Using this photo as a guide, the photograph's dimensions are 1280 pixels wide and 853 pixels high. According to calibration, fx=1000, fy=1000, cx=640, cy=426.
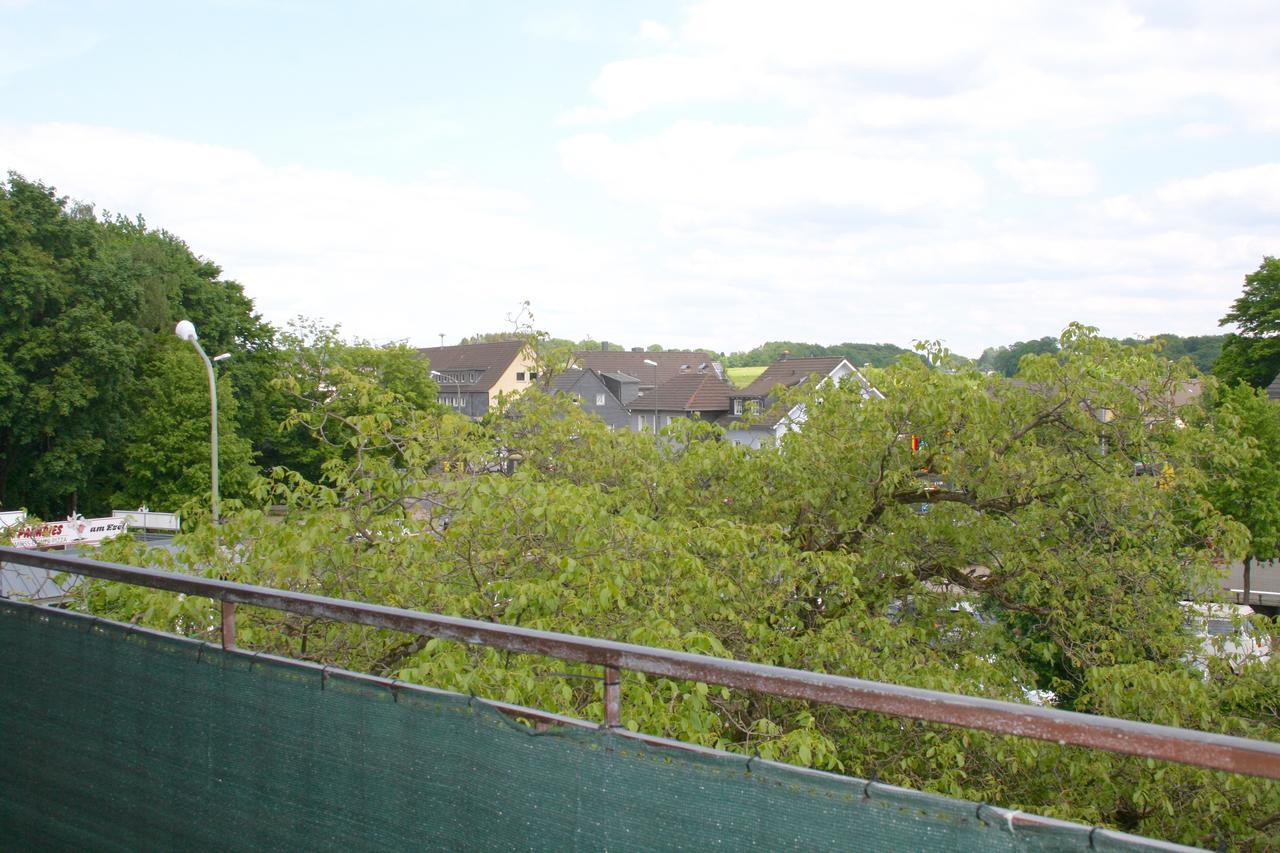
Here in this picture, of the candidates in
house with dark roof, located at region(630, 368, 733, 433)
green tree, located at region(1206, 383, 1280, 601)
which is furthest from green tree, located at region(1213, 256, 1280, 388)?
house with dark roof, located at region(630, 368, 733, 433)

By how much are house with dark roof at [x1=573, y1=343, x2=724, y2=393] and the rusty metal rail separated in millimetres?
64574

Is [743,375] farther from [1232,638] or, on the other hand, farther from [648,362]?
[1232,638]

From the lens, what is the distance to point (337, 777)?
212 centimetres

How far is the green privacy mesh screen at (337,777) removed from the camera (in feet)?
4.99

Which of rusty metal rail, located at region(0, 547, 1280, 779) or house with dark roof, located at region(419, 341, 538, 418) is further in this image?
house with dark roof, located at region(419, 341, 538, 418)

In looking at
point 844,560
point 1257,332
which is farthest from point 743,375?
point 844,560

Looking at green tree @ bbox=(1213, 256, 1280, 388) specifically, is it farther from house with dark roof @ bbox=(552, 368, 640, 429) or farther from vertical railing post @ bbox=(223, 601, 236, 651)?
vertical railing post @ bbox=(223, 601, 236, 651)

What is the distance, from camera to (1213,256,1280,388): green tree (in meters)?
40.9

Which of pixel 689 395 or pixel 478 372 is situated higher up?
pixel 478 372

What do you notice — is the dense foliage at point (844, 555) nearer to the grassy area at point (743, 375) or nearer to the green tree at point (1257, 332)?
the green tree at point (1257, 332)

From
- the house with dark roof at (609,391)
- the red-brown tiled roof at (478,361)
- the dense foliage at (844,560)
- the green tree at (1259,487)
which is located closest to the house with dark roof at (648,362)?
the house with dark roof at (609,391)

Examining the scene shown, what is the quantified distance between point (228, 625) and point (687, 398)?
53214mm

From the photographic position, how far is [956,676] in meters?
6.58

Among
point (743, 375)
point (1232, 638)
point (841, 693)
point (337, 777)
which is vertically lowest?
point (1232, 638)
